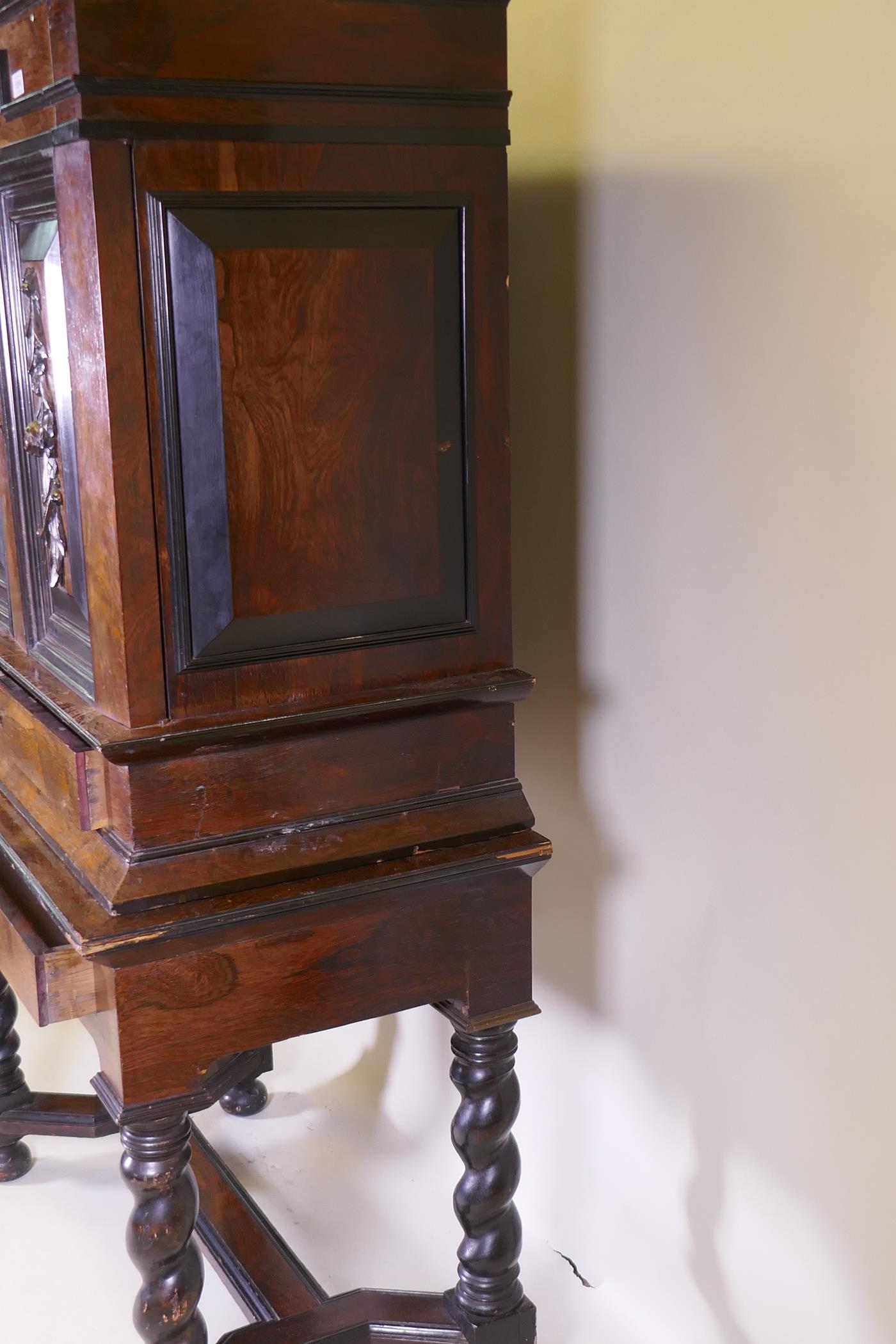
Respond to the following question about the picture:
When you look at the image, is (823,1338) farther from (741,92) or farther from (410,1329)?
(741,92)

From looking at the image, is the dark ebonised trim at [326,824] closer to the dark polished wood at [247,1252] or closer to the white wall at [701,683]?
the white wall at [701,683]

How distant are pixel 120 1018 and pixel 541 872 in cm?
→ 88

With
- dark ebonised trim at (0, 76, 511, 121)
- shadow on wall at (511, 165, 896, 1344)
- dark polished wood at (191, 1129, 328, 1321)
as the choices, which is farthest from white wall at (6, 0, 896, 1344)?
dark ebonised trim at (0, 76, 511, 121)

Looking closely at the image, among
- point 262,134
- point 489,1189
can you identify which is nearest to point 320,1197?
point 489,1189

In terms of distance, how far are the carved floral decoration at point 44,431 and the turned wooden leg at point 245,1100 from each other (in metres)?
1.42

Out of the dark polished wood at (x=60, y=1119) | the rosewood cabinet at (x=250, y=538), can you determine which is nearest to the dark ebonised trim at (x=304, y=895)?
the rosewood cabinet at (x=250, y=538)

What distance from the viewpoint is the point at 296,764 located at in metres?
1.58

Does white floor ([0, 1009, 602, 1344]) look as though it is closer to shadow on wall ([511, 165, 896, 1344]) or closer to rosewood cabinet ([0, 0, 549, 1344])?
shadow on wall ([511, 165, 896, 1344])

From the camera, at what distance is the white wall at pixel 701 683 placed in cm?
157

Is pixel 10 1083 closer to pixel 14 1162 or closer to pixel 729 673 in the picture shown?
pixel 14 1162

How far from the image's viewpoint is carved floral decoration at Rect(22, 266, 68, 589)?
1626mm

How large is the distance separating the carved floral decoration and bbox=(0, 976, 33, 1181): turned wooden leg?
3.89ft

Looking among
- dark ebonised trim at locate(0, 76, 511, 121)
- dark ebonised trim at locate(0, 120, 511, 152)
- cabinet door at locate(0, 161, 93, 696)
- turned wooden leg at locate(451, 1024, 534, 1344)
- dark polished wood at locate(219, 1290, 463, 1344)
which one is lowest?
dark polished wood at locate(219, 1290, 463, 1344)

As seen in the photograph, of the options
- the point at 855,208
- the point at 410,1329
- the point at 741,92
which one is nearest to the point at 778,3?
the point at 741,92
